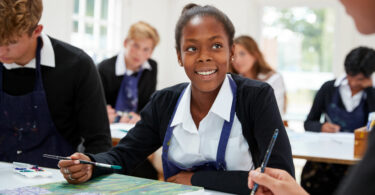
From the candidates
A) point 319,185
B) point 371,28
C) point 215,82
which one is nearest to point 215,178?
point 215,82

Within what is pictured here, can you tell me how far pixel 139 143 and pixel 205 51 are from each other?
47 centimetres

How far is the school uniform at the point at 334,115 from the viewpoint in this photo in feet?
11.4

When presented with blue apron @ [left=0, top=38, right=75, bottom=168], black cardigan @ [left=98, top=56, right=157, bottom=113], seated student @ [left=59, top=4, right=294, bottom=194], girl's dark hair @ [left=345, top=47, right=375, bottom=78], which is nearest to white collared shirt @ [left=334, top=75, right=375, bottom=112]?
girl's dark hair @ [left=345, top=47, right=375, bottom=78]

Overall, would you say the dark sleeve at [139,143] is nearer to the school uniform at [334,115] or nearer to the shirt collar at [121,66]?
the school uniform at [334,115]

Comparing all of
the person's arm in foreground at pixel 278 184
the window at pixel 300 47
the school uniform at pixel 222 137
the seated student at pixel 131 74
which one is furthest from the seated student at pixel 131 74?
the window at pixel 300 47

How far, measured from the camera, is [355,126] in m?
3.90

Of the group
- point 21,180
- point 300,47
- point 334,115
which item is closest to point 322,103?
point 334,115

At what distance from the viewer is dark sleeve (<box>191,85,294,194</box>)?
1.48 meters

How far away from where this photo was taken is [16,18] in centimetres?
174

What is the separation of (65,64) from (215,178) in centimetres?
98

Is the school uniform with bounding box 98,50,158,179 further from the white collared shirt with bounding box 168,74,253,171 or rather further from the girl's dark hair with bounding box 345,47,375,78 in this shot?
the white collared shirt with bounding box 168,74,253,171

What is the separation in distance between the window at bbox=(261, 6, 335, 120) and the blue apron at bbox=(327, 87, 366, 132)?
3302 mm

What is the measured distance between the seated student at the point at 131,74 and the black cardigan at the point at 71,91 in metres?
2.13

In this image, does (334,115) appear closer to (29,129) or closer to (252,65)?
(252,65)
